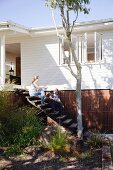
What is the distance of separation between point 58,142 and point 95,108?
Result: 4.81 m

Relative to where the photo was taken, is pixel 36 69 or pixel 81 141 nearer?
pixel 81 141

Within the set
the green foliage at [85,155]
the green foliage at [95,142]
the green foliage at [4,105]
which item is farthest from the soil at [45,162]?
the green foliage at [4,105]

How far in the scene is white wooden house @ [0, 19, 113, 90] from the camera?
17.2 metres

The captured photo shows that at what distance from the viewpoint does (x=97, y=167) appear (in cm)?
1166

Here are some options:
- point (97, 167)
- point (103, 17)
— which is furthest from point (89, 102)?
point (97, 167)

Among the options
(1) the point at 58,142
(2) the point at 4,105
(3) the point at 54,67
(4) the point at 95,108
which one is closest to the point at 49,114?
(2) the point at 4,105

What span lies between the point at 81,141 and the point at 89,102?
4211 millimetres

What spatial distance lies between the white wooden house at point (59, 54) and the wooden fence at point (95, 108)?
13.1 inches

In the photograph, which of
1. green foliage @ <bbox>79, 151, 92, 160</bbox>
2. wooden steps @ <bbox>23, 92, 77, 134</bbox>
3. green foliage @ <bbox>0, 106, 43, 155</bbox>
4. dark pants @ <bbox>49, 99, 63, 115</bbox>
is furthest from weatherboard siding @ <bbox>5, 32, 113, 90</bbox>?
green foliage @ <bbox>79, 151, 92, 160</bbox>

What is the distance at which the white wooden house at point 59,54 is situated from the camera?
56.4ft

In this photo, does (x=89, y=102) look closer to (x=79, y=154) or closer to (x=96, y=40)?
(x=96, y=40)

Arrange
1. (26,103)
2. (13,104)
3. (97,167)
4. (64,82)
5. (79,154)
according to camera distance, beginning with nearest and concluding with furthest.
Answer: (97,167) → (79,154) → (13,104) → (26,103) → (64,82)

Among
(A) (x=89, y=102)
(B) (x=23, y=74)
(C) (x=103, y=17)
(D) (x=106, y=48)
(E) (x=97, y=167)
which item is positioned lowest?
(E) (x=97, y=167)

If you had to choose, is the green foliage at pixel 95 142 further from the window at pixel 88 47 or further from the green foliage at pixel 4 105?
the window at pixel 88 47
